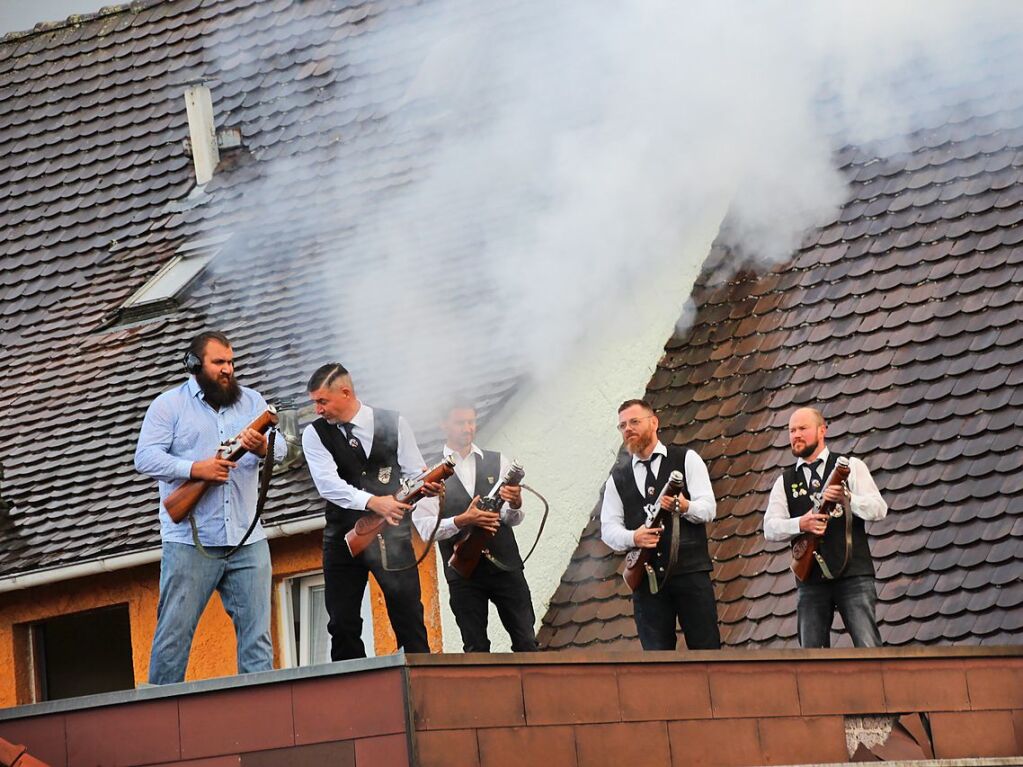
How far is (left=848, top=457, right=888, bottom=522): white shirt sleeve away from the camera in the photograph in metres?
9.30

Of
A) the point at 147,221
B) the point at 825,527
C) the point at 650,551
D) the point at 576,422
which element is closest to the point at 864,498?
A: the point at 825,527

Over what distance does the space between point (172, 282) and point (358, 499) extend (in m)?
6.76

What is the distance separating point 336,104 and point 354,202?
125 cm

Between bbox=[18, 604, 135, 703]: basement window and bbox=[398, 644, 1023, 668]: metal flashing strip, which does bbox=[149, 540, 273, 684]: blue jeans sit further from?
bbox=[18, 604, 135, 703]: basement window

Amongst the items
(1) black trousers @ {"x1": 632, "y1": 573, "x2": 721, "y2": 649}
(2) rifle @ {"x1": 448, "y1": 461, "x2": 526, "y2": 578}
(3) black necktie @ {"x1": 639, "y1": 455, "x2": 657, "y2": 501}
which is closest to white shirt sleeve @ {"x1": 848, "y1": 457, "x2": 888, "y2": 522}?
(1) black trousers @ {"x1": 632, "y1": 573, "x2": 721, "y2": 649}

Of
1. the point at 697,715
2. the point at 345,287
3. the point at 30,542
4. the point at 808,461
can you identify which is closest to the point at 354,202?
the point at 345,287

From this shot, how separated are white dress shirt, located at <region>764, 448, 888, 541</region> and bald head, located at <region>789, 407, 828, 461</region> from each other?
35 millimetres

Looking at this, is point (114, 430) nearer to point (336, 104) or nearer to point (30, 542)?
point (30, 542)

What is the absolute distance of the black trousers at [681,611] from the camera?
9297 millimetres

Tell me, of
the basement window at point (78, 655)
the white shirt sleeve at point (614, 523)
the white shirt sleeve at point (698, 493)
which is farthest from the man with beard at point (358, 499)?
the basement window at point (78, 655)

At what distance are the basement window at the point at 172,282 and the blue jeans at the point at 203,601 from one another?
6577 millimetres

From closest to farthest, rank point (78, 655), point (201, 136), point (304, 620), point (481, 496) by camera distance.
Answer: point (481, 496) < point (304, 620) < point (78, 655) < point (201, 136)

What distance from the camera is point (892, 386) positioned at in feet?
38.6

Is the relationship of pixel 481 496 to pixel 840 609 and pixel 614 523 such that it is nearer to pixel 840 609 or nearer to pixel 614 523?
pixel 614 523
